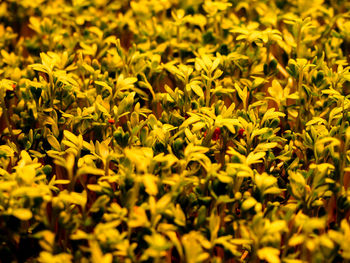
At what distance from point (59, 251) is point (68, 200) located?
0.14 meters

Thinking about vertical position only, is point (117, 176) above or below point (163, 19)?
below

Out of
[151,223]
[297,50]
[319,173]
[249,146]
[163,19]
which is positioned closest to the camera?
[151,223]

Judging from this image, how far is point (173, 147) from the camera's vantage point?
1.27m

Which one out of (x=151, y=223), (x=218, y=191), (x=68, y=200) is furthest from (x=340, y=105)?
(x=68, y=200)

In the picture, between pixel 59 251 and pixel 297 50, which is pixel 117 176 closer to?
pixel 59 251

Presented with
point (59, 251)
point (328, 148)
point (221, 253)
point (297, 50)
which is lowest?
point (221, 253)

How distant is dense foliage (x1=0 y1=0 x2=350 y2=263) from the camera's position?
1.07 meters

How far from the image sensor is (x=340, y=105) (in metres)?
1.42

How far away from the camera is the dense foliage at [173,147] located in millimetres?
1067

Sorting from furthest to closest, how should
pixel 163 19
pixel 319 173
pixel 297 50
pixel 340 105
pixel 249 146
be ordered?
1. pixel 163 19
2. pixel 297 50
3. pixel 340 105
4. pixel 249 146
5. pixel 319 173

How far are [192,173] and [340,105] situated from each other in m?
0.58

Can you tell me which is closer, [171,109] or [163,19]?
[171,109]

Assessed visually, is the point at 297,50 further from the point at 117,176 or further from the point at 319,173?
the point at 117,176

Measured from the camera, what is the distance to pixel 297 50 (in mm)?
1680
